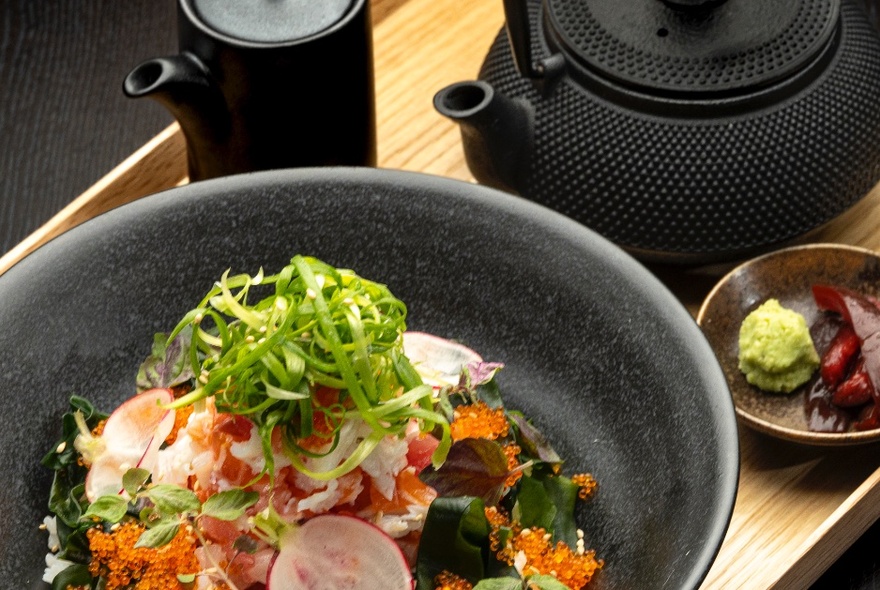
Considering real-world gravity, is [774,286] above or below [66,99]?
below

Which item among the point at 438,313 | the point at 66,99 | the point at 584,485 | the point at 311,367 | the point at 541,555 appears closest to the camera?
the point at 311,367

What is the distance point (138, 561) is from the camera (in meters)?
1.32

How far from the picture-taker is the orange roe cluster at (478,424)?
143 cm

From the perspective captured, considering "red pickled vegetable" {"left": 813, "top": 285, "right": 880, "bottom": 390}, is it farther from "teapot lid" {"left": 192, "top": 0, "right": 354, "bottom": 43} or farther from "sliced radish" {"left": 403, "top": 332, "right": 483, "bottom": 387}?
"teapot lid" {"left": 192, "top": 0, "right": 354, "bottom": 43}

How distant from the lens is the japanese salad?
1263 mm

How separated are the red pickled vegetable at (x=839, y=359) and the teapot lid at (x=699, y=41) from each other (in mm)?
391

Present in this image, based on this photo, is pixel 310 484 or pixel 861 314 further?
pixel 861 314

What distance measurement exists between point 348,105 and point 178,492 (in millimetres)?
726

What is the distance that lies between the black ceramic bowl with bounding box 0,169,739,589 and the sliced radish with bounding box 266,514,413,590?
0.85 ft

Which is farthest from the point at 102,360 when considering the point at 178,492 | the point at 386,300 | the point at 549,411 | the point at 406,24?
the point at 406,24

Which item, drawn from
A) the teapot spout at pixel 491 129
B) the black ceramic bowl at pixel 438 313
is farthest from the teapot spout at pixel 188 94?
the teapot spout at pixel 491 129

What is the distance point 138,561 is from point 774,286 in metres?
1.02

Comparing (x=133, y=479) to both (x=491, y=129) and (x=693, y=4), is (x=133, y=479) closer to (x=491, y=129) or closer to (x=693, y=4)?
(x=491, y=129)

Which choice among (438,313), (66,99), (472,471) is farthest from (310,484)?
(66,99)
